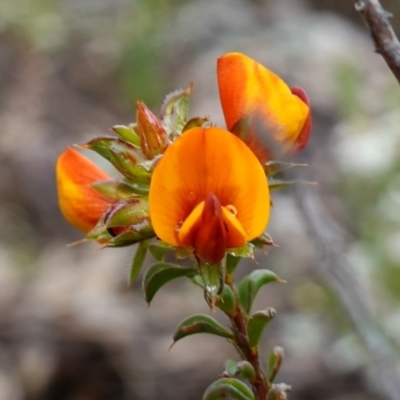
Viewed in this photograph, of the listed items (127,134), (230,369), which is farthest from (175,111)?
(230,369)

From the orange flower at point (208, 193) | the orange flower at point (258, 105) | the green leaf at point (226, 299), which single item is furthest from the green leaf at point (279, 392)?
the orange flower at point (258, 105)

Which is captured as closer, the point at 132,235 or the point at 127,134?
the point at 132,235

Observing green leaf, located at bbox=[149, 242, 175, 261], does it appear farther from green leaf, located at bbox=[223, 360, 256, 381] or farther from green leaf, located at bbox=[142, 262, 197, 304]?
green leaf, located at bbox=[223, 360, 256, 381]

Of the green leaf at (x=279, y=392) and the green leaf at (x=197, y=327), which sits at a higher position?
the green leaf at (x=197, y=327)

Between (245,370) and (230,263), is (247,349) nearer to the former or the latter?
(245,370)

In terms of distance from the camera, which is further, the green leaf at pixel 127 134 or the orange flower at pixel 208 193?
the green leaf at pixel 127 134

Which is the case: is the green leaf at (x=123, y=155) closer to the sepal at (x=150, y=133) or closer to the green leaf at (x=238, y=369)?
the sepal at (x=150, y=133)
